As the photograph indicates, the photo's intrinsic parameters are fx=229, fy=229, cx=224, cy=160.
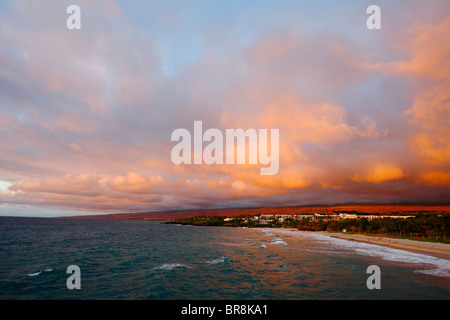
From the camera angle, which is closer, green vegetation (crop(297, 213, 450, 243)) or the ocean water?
the ocean water

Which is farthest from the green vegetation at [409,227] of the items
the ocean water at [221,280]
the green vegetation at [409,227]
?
the ocean water at [221,280]

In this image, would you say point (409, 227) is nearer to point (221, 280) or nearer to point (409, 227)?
point (409, 227)

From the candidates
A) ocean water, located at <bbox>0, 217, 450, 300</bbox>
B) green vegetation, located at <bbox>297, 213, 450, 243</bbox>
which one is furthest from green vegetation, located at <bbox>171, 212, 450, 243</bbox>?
ocean water, located at <bbox>0, 217, 450, 300</bbox>

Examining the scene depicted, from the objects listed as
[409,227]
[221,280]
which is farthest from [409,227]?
[221,280]

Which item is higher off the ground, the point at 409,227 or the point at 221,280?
the point at 221,280

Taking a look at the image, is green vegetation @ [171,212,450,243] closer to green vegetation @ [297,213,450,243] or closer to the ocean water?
green vegetation @ [297,213,450,243]

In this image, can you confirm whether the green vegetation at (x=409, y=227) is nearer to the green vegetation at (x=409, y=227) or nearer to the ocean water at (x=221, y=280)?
the green vegetation at (x=409, y=227)

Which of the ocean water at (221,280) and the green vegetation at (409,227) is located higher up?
the ocean water at (221,280)

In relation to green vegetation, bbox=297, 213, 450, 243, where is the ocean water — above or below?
above

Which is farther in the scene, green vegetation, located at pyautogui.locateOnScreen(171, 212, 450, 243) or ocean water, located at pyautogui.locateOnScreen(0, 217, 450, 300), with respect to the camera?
green vegetation, located at pyautogui.locateOnScreen(171, 212, 450, 243)

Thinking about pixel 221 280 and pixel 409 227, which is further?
pixel 409 227

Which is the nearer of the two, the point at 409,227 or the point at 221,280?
the point at 221,280
